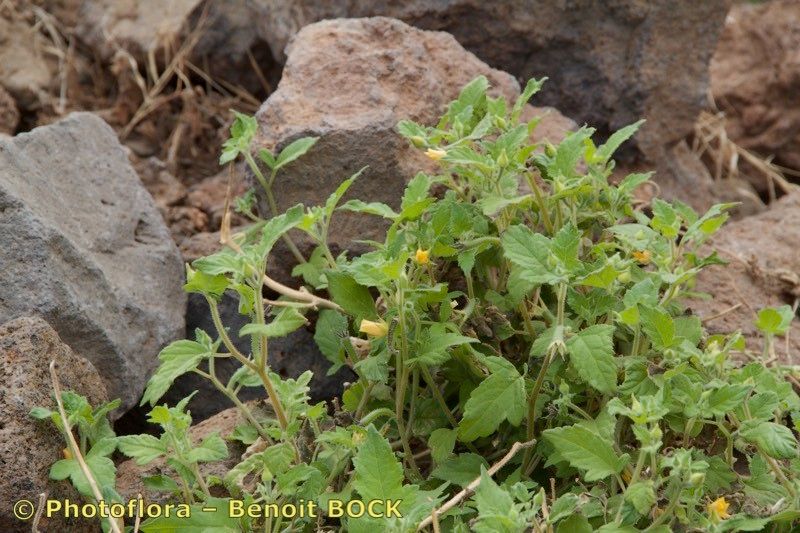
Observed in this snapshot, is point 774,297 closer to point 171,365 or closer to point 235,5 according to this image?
point 171,365

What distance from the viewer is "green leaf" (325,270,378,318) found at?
2234 mm

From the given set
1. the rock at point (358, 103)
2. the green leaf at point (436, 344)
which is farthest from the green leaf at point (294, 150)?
the green leaf at point (436, 344)

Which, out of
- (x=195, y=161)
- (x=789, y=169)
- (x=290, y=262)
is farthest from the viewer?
(x=789, y=169)

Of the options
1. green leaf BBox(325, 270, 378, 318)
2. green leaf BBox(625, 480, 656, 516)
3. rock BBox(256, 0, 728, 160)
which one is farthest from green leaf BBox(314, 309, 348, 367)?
rock BBox(256, 0, 728, 160)

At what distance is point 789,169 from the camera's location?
4.32 meters

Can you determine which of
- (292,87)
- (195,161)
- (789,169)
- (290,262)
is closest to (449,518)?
(290,262)

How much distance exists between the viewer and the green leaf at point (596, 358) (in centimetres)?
198

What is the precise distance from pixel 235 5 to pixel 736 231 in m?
2.05

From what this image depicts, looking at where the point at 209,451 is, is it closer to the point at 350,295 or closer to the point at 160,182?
the point at 350,295

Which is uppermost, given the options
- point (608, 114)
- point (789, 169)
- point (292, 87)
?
point (292, 87)

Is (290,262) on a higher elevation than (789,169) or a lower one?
higher

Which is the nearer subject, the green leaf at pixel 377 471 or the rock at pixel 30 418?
the green leaf at pixel 377 471

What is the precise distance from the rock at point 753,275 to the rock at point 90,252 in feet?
4.73

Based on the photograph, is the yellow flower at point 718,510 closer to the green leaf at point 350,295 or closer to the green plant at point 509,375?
the green plant at point 509,375
